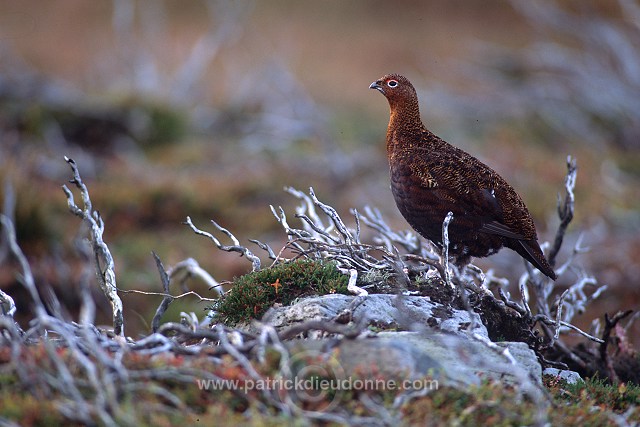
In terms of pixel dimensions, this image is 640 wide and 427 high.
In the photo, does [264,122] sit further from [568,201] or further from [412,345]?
[412,345]

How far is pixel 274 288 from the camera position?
458cm

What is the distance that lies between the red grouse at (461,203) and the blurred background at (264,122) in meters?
2.08

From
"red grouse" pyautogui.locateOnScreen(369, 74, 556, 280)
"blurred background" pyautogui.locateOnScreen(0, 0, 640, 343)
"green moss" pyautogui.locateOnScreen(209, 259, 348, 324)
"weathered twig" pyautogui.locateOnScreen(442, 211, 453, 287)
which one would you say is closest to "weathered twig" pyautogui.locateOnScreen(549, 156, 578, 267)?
"red grouse" pyautogui.locateOnScreen(369, 74, 556, 280)

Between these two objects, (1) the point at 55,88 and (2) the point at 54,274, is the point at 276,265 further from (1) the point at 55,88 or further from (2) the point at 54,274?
(1) the point at 55,88

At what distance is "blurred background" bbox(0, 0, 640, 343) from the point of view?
9.67 m

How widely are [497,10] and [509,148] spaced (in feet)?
34.3

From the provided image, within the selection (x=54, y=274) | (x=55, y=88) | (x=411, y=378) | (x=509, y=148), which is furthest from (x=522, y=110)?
(x=411, y=378)

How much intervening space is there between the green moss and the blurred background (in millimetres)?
3136

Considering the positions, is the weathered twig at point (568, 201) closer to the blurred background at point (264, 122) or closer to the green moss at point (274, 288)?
the blurred background at point (264, 122)

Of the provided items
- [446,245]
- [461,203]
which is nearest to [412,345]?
[446,245]

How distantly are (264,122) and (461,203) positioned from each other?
9340 mm

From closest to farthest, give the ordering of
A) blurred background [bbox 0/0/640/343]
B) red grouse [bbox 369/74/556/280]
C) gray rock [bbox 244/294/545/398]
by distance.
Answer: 1. gray rock [bbox 244/294/545/398]
2. red grouse [bbox 369/74/556/280]
3. blurred background [bbox 0/0/640/343]

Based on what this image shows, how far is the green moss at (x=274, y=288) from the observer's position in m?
4.51

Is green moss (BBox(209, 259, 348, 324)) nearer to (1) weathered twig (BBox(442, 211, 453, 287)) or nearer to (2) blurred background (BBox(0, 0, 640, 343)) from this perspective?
(1) weathered twig (BBox(442, 211, 453, 287))
